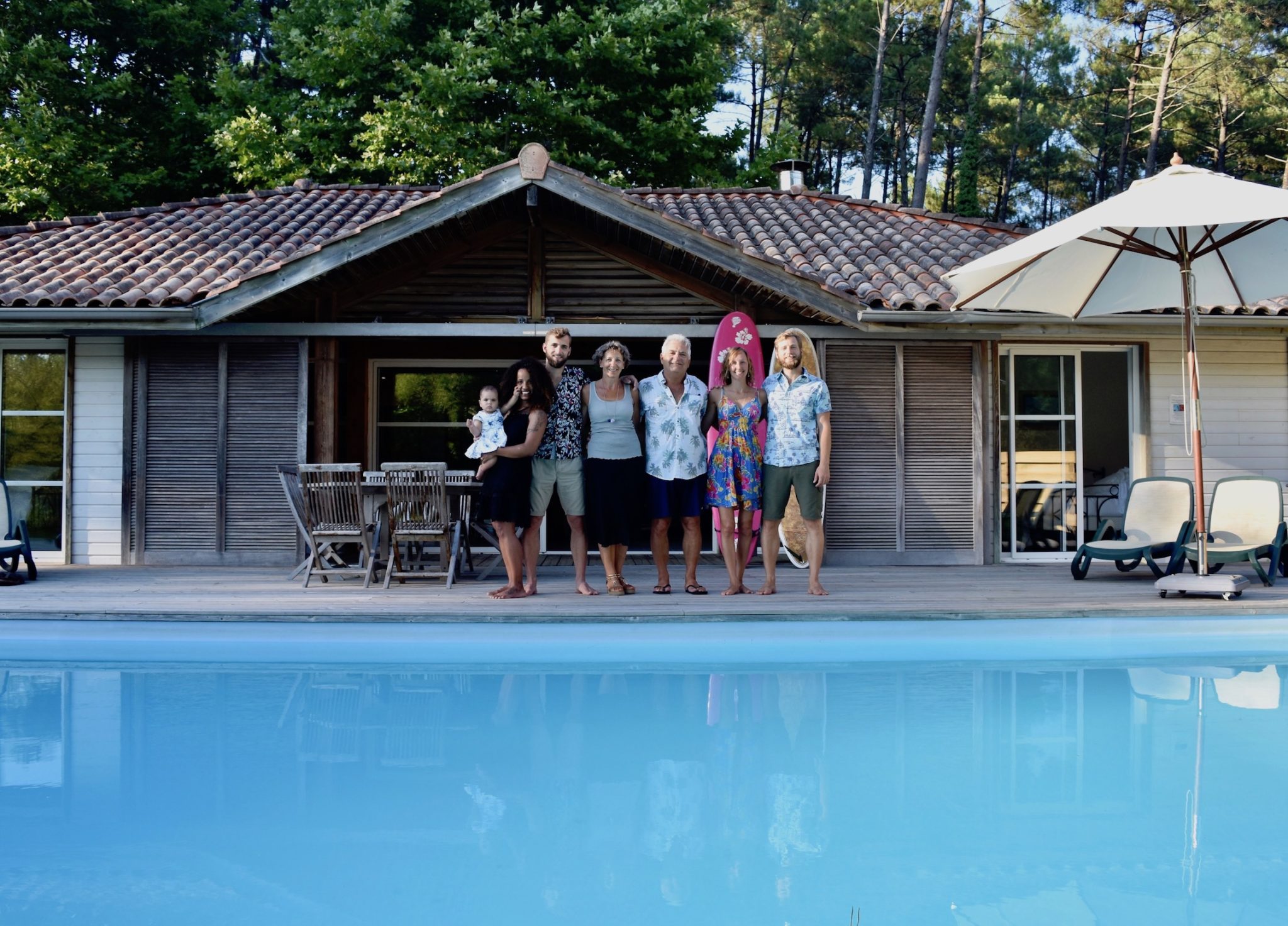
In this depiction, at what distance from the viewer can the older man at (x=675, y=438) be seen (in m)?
6.66

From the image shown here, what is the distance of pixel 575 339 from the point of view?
33.3ft

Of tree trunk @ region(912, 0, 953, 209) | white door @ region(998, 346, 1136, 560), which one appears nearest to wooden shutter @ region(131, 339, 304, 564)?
white door @ region(998, 346, 1136, 560)

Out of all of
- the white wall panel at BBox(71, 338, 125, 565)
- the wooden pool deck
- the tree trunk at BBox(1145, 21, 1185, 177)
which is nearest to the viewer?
the wooden pool deck

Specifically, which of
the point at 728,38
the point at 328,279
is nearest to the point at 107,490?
the point at 328,279

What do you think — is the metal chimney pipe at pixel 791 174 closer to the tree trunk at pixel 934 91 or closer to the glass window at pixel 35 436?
the glass window at pixel 35 436

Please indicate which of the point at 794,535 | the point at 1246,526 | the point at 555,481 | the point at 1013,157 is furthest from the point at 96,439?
the point at 1013,157

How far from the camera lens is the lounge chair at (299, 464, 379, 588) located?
7211 mm

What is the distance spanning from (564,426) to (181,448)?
4215mm

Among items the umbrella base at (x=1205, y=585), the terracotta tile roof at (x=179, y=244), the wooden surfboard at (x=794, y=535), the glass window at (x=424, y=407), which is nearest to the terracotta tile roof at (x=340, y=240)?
the terracotta tile roof at (x=179, y=244)

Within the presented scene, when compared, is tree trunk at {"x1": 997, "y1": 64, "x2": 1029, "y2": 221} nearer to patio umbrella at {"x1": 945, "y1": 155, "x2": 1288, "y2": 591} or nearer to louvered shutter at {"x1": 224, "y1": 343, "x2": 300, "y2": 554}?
patio umbrella at {"x1": 945, "y1": 155, "x2": 1288, "y2": 591}

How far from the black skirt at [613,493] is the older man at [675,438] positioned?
0.11 m

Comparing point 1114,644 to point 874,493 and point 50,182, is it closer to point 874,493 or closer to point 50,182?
point 874,493

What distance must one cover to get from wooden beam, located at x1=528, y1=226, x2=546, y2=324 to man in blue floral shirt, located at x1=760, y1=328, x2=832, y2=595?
323 centimetres

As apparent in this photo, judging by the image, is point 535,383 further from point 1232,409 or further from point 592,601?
point 1232,409
